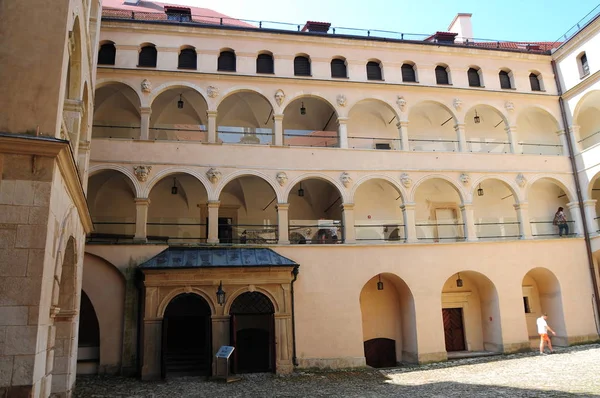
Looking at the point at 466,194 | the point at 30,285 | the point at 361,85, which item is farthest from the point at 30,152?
the point at 466,194

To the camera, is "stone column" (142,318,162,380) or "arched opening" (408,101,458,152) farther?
"arched opening" (408,101,458,152)

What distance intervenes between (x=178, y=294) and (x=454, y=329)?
38.7ft

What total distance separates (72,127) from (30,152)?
3.14 metres

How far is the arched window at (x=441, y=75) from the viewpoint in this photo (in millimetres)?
21484

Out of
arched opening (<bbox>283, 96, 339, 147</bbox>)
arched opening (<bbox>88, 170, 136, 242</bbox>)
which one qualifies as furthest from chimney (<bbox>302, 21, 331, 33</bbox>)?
arched opening (<bbox>88, 170, 136, 242</bbox>)

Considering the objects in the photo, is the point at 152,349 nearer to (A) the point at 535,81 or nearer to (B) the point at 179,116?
(B) the point at 179,116

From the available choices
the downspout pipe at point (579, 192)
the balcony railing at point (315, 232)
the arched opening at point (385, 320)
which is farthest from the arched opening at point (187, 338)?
the downspout pipe at point (579, 192)

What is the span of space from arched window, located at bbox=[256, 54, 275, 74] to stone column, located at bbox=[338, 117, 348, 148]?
3464 mm

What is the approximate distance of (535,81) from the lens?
22.7 m

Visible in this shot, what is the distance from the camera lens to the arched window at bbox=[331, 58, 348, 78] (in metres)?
20.6

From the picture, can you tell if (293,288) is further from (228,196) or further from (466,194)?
(466,194)

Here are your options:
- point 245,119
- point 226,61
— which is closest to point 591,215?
point 245,119

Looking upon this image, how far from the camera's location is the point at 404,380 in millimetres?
14719

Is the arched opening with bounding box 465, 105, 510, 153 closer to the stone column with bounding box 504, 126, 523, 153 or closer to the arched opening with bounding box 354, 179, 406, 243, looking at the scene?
the stone column with bounding box 504, 126, 523, 153
